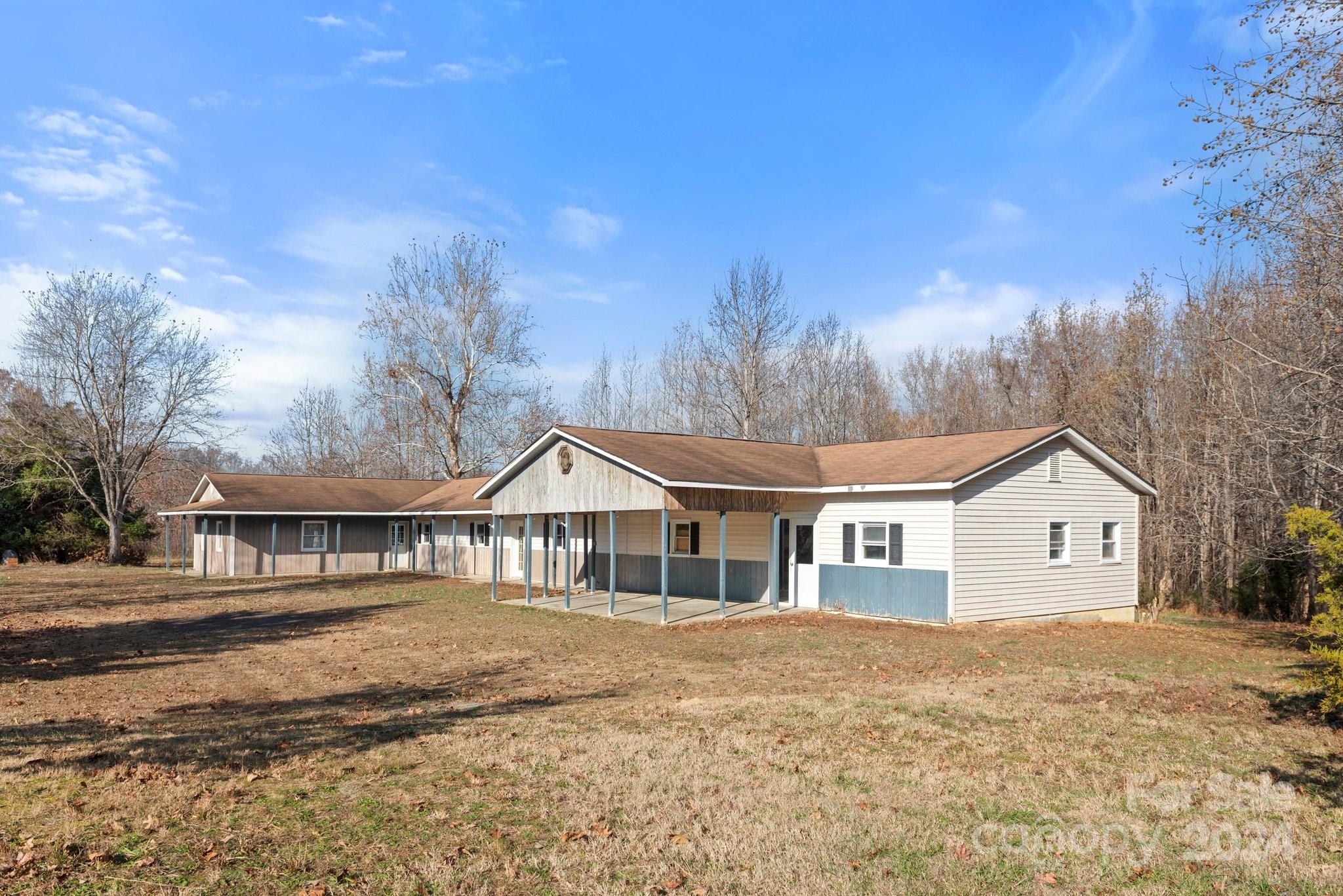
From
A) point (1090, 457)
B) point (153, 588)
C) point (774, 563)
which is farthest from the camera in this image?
point (153, 588)

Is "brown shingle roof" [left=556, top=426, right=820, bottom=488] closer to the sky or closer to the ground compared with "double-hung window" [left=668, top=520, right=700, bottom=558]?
closer to the sky

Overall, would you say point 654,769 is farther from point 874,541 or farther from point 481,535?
point 481,535

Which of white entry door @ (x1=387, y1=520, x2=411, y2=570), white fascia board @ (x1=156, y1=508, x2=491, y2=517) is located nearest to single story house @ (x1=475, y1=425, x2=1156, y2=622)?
white fascia board @ (x1=156, y1=508, x2=491, y2=517)

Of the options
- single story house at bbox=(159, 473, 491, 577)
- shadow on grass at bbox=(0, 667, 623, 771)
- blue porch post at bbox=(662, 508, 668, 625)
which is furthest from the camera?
single story house at bbox=(159, 473, 491, 577)

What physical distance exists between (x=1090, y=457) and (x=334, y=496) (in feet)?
95.6

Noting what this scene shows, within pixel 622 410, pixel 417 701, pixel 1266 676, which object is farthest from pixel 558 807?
pixel 622 410

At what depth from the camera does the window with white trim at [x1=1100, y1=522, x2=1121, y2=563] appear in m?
21.5

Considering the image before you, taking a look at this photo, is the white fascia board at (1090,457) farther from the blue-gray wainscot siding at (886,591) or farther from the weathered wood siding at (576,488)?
the weathered wood siding at (576,488)

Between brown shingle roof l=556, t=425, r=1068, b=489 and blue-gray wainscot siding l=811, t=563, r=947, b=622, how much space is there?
1.98 m

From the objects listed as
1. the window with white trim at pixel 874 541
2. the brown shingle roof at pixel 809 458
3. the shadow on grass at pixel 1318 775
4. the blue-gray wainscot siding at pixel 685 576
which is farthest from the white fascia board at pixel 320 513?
the shadow on grass at pixel 1318 775

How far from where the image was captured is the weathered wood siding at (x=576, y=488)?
757 inches

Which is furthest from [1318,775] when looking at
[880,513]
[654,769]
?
[880,513]

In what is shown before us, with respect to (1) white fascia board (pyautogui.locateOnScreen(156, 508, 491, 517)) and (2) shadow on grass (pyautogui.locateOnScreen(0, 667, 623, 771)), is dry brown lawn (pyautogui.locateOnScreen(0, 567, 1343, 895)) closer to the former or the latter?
(2) shadow on grass (pyautogui.locateOnScreen(0, 667, 623, 771))

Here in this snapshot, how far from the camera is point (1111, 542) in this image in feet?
70.7
